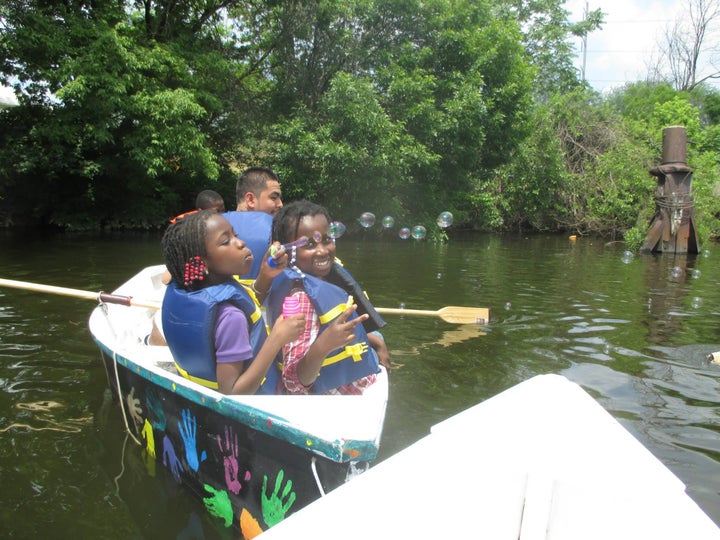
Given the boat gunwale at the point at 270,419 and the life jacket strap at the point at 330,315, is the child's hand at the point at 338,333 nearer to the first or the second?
the life jacket strap at the point at 330,315

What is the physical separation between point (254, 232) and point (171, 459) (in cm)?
143

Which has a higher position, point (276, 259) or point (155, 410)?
point (276, 259)

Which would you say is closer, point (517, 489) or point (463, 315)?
point (517, 489)

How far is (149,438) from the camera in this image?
135 inches

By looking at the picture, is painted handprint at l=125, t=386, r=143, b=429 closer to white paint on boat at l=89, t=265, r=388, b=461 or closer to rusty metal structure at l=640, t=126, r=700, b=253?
white paint on boat at l=89, t=265, r=388, b=461

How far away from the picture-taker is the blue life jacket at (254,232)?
12.3 ft

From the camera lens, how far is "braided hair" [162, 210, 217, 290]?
107 inches

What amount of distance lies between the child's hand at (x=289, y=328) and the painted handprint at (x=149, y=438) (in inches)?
51.0

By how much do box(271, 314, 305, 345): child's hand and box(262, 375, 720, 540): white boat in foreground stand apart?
1040mm

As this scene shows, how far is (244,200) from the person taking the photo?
4.50 metres

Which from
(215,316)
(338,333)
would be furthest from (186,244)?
(338,333)

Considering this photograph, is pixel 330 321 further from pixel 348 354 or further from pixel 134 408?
pixel 134 408

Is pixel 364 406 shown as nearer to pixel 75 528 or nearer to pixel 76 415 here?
pixel 75 528

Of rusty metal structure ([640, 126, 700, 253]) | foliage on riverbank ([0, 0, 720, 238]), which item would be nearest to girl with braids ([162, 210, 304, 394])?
foliage on riverbank ([0, 0, 720, 238])
